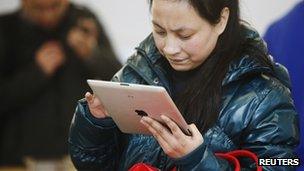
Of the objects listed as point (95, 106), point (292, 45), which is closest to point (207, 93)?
point (95, 106)

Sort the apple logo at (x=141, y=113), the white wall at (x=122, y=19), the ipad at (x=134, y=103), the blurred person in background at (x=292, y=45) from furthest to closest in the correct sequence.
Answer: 1. the white wall at (x=122, y=19)
2. the blurred person in background at (x=292, y=45)
3. the apple logo at (x=141, y=113)
4. the ipad at (x=134, y=103)

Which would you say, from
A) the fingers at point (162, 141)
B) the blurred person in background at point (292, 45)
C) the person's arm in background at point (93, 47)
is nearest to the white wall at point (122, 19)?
the person's arm in background at point (93, 47)

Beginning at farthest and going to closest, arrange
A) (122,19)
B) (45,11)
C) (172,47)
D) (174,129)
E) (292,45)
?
1. (122,19)
2. (45,11)
3. (292,45)
4. (172,47)
5. (174,129)

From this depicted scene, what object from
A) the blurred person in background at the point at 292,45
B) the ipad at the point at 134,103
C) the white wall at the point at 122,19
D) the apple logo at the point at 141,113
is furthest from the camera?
the white wall at the point at 122,19

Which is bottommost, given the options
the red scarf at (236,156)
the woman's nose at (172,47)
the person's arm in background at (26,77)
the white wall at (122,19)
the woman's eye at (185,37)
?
the person's arm in background at (26,77)

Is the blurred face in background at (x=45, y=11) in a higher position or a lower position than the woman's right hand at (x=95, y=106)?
lower

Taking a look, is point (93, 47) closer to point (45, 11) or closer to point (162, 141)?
point (45, 11)

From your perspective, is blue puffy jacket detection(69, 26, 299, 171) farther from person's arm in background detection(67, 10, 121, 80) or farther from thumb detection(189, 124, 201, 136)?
person's arm in background detection(67, 10, 121, 80)

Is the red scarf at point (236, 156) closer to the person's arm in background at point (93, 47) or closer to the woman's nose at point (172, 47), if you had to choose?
the woman's nose at point (172, 47)

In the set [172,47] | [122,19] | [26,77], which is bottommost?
[26,77]

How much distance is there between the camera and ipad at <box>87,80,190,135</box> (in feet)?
4.01

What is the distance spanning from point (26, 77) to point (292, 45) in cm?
124

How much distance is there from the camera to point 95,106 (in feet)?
4.68

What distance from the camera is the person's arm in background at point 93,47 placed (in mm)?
2480
